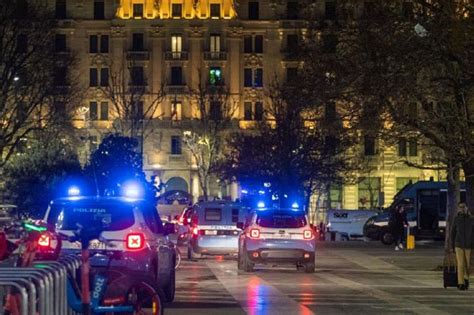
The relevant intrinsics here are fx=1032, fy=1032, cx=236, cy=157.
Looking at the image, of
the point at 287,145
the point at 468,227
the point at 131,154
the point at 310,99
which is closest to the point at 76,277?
the point at 468,227

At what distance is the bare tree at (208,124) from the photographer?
3593 inches

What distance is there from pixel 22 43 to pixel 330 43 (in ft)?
64.4

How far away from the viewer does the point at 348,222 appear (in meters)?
58.9

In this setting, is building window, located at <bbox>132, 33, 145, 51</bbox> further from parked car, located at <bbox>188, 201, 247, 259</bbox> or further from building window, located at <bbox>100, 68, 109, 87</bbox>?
parked car, located at <bbox>188, 201, 247, 259</bbox>

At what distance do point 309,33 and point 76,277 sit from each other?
2117 centimetres

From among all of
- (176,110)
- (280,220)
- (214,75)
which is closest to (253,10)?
(214,75)

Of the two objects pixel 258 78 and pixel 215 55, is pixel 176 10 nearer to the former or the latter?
pixel 215 55

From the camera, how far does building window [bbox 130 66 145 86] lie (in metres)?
98.1

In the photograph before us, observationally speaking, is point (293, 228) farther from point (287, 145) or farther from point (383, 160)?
point (383, 160)

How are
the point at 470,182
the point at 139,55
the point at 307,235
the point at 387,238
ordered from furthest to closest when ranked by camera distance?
1. the point at 139,55
2. the point at 387,238
3. the point at 470,182
4. the point at 307,235

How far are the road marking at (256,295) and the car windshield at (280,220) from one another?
1.63 m

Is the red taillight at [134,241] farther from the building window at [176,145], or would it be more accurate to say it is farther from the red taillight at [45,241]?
the building window at [176,145]

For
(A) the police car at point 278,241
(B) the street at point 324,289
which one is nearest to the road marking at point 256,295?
(B) the street at point 324,289

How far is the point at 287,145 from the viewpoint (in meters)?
63.7
